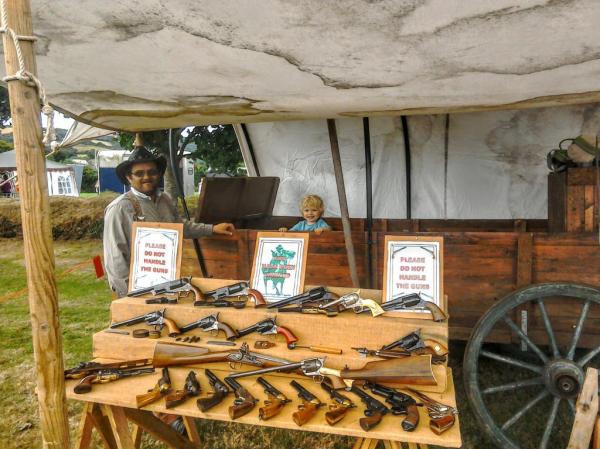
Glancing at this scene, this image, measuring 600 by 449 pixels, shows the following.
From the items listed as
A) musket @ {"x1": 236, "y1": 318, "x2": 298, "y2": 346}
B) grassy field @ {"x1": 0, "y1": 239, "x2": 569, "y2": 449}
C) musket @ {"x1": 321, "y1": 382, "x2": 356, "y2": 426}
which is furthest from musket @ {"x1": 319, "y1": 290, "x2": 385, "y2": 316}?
grassy field @ {"x1": 0, "y1": 239, "x2": 569, "y2": 449}

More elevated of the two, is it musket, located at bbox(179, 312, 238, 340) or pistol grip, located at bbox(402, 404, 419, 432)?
musket, located at bbox(179, 312, 238, 340)

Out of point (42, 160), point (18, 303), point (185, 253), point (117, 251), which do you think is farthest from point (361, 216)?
point (18, 303)

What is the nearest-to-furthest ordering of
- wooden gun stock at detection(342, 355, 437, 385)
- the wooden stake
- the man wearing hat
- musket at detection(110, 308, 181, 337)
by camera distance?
the wooden stake → wooden gun stock at detection(342, 355, 437, 385) → musket at detection(110, 308, 181, 337) → the man wearing hat

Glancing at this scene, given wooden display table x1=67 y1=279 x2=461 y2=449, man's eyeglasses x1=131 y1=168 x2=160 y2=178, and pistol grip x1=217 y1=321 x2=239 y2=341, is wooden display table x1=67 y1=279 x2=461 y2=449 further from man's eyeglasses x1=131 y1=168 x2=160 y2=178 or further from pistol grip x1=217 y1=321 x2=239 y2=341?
man's eyeglasses x1=131 y1=168 x2=160 y2=178

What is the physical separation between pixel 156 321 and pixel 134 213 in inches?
44.0

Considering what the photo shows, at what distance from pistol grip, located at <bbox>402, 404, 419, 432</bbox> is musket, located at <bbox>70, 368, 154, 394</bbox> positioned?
1189 millimetres

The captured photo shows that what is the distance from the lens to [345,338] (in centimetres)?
215

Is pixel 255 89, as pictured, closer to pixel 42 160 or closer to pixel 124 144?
pixel 42 160

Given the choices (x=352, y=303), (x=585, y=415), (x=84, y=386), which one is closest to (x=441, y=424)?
(x=585, y=415)

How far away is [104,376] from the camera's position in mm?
2076

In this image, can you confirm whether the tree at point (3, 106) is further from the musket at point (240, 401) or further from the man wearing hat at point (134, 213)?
the musket at point (240, 401)

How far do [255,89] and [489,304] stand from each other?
2.02 m

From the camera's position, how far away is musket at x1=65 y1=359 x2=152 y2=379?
209 centimetres

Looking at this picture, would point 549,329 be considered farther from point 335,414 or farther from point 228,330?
point 228,330
